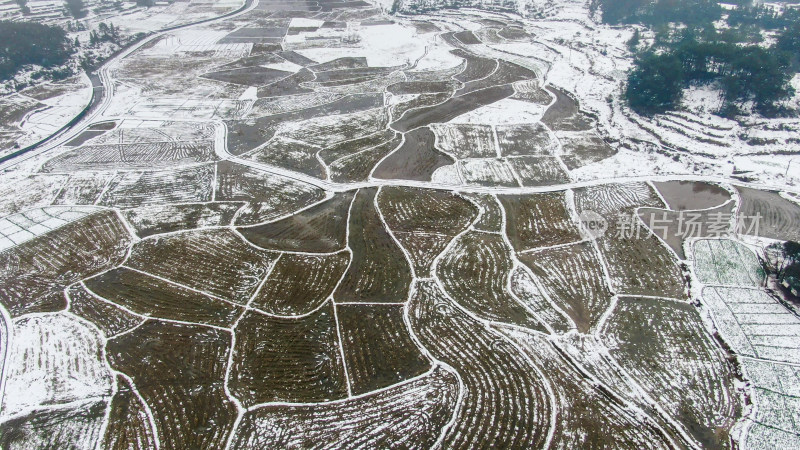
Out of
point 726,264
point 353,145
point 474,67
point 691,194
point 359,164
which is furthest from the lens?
point 474,67

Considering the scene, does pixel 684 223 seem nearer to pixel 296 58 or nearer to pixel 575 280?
pixel 575 280

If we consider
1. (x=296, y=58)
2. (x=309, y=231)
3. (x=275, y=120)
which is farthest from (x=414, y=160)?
(x=296, y=58)

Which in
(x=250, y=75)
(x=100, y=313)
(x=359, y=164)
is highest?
(x=250, y=75)

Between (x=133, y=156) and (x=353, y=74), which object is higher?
→ (x=353, y=74)

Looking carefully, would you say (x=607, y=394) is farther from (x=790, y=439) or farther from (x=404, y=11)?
(x=404, y=11)

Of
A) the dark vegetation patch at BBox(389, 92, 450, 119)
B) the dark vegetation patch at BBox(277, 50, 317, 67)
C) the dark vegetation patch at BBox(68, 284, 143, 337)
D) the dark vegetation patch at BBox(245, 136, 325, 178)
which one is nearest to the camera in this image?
the dark vegetation patch at BBox(68, 284, 143, 337)

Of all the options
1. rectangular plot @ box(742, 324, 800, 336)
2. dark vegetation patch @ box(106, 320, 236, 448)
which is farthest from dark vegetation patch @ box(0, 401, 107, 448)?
rectangular plot @ box(742, 324, 800, 336)

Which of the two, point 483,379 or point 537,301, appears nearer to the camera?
point 483,379

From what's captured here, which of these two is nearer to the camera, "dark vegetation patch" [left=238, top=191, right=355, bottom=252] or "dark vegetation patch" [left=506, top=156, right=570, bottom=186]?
"dark vegetation patch" [left=238, top=191, right=355, bottom=252]

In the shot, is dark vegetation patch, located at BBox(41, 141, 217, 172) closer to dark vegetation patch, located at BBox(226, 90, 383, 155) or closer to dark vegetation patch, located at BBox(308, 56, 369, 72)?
dark vegetation patch, located at BBox(226, 90, 383, 155)
